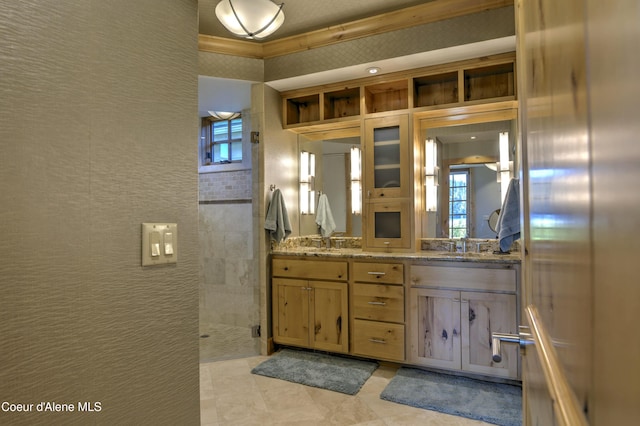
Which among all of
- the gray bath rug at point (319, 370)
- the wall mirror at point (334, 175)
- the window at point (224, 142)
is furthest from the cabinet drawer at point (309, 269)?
the window at point (224, 142)

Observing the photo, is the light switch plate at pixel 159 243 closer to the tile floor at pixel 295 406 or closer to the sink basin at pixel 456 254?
the tile floor at pixel 295 406

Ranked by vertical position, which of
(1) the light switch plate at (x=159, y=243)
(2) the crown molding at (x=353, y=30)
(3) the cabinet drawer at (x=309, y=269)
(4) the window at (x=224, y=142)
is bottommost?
(3) the cabinet drawer at (x=309, y=269)

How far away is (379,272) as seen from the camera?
288 centimetres

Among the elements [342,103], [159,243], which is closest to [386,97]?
[342,103]

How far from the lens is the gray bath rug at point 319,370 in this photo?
2600mm

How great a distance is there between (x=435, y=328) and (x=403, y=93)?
2.06 meters

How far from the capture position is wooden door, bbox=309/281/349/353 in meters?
3.00

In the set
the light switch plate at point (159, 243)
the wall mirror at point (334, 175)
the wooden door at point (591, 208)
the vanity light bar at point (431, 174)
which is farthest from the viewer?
the wall mirror at point (334, 175)

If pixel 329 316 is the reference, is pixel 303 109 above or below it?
above

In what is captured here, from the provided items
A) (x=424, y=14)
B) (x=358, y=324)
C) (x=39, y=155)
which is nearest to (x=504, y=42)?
(x=424, y=14)

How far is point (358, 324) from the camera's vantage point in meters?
2.94

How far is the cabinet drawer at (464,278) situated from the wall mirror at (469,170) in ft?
1.86

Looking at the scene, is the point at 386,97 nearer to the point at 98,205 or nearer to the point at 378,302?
the point at 378,302

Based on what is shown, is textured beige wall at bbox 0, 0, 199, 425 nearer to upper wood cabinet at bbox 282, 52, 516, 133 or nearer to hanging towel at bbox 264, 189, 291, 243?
hanging towel at bbox 264, 189, 291, 243
